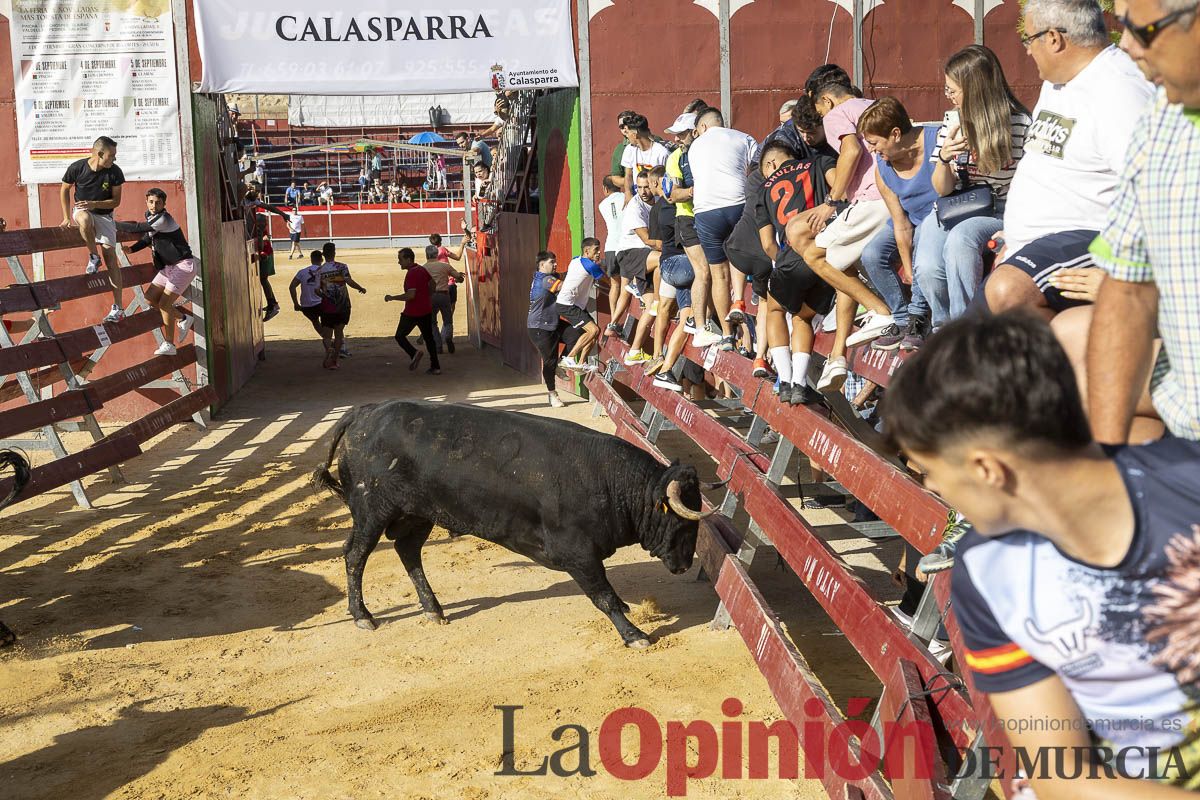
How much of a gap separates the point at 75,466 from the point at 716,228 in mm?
5192

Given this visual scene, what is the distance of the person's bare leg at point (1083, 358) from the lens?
8.88 feet

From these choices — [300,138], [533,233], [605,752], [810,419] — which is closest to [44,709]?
[605,752]

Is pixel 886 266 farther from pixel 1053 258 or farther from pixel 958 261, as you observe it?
pixel 1053 258

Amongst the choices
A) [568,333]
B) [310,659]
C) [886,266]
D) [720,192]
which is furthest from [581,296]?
[310,659]

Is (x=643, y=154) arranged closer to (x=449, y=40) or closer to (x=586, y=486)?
(x=449, y=40)

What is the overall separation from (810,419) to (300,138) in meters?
45.0

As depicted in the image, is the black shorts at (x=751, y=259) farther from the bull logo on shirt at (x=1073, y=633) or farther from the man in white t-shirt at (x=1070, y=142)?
the bull logo on shirt at (x=1073, y=633)

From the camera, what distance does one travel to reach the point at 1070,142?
3.77m

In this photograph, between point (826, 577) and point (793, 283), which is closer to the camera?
point (826, 577)

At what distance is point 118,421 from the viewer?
13.7 meters

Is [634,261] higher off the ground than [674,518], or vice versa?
[634,261]

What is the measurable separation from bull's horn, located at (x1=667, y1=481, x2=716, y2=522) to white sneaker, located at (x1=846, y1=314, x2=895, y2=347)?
121 cm

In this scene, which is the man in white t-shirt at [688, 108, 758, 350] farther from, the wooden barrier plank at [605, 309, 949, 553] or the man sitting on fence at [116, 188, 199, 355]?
the man sitting on fence at [116, 188, 199, 355]

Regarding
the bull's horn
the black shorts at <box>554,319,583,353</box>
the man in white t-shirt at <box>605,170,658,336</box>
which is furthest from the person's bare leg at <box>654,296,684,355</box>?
the bull's horn
